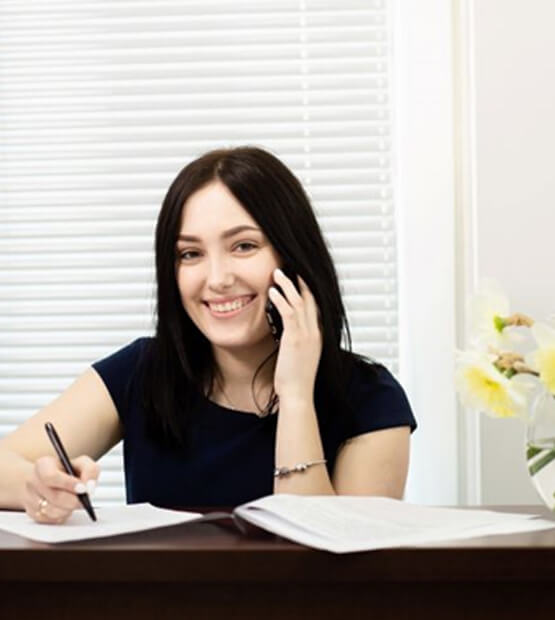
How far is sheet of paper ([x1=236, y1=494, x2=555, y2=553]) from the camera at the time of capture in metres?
1.26

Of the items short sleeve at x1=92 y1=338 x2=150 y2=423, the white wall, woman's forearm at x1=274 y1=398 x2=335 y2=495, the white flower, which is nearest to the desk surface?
the white flower

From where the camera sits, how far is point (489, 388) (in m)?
1.52

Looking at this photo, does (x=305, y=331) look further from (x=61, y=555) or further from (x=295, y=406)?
(x=61, y=555)

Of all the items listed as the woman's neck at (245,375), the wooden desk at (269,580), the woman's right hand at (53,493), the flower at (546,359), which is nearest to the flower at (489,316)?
the flower at (546,359)

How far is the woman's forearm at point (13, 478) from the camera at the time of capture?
1869 millimetres

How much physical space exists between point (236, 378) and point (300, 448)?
259 mm

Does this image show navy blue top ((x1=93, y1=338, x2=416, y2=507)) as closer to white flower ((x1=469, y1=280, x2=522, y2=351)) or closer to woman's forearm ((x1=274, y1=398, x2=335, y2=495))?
woman's forearm ((x1=274, y1=398, x2=335, y2=495))

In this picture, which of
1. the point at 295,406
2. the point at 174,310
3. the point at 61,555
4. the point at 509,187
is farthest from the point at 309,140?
the point at 61,555

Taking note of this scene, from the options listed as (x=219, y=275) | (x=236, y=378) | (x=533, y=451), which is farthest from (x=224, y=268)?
(x=533, y=451)

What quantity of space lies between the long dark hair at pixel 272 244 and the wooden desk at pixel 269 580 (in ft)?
2.76

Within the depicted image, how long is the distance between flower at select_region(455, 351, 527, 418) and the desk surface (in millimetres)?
263

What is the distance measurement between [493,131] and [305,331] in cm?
63

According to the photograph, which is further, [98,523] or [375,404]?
[375,404]

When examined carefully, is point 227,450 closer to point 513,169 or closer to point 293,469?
point 293,469
